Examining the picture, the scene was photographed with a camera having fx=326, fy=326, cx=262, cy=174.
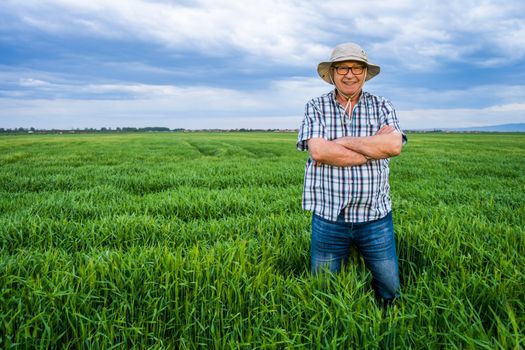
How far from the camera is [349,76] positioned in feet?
9.12

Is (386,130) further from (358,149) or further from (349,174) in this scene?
(349,174)

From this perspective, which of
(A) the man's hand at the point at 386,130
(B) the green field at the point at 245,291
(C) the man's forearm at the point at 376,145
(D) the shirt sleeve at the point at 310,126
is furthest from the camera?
(D) the shirt sleeve at the point at 310,126

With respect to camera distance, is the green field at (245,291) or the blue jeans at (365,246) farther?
the blue jeans at (365,246)

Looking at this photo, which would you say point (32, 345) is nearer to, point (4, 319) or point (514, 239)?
point (4, 319)

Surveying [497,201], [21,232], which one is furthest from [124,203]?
[497,201]

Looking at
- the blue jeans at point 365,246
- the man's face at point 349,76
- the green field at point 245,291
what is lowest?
the green field at point 245,291

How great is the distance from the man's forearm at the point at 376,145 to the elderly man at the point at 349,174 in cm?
1

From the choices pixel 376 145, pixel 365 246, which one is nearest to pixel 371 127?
pixel 376 145

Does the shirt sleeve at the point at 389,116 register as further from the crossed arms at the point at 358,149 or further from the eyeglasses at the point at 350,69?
the eyeglasses at the point at 350,69

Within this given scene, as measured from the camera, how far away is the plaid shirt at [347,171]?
277cm

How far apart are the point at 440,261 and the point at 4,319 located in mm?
3726

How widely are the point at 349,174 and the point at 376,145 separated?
33 cm

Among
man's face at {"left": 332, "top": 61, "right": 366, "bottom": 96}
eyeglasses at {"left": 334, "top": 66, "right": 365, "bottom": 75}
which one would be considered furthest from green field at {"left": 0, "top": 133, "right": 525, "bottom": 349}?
eyeglasses at {"left": 334, "top": 66, "right": 365, "bottom": 75}

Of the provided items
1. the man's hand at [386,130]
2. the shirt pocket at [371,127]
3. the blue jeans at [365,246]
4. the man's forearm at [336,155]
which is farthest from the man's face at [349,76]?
the blue jeans at [365,246]
